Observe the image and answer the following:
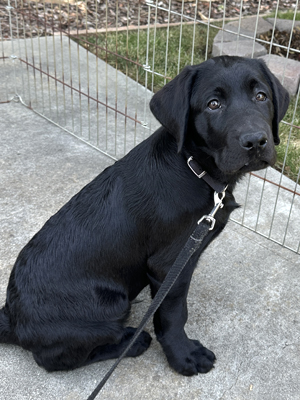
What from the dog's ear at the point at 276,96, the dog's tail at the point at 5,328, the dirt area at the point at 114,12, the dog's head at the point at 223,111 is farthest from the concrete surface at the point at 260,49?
the dog's tail at the point at 5,328

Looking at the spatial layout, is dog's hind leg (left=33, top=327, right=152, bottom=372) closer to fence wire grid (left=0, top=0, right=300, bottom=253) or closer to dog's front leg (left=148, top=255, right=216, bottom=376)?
dog's front leg (left=148, top=255, right=216, bottom=376)

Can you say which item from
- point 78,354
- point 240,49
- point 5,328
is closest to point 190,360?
point 78,354

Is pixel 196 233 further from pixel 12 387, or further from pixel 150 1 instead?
pixel 150 1

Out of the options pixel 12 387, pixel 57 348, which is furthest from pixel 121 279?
pixel 12 387

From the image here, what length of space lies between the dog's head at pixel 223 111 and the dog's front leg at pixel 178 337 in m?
0.61

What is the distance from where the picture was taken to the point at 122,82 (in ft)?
17.5

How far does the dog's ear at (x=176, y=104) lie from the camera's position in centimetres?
208

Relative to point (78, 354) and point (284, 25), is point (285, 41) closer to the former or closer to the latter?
point (284, 25)

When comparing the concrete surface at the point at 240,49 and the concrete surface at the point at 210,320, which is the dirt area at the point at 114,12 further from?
the concrete surface at the point at 210,320

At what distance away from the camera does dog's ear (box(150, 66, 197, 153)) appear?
208 cm

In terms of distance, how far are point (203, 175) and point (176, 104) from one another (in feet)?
1.09

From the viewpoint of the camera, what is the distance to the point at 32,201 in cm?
356

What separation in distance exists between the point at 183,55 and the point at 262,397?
453cm

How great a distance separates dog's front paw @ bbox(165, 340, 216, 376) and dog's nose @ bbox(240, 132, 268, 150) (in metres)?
A: 1.04
